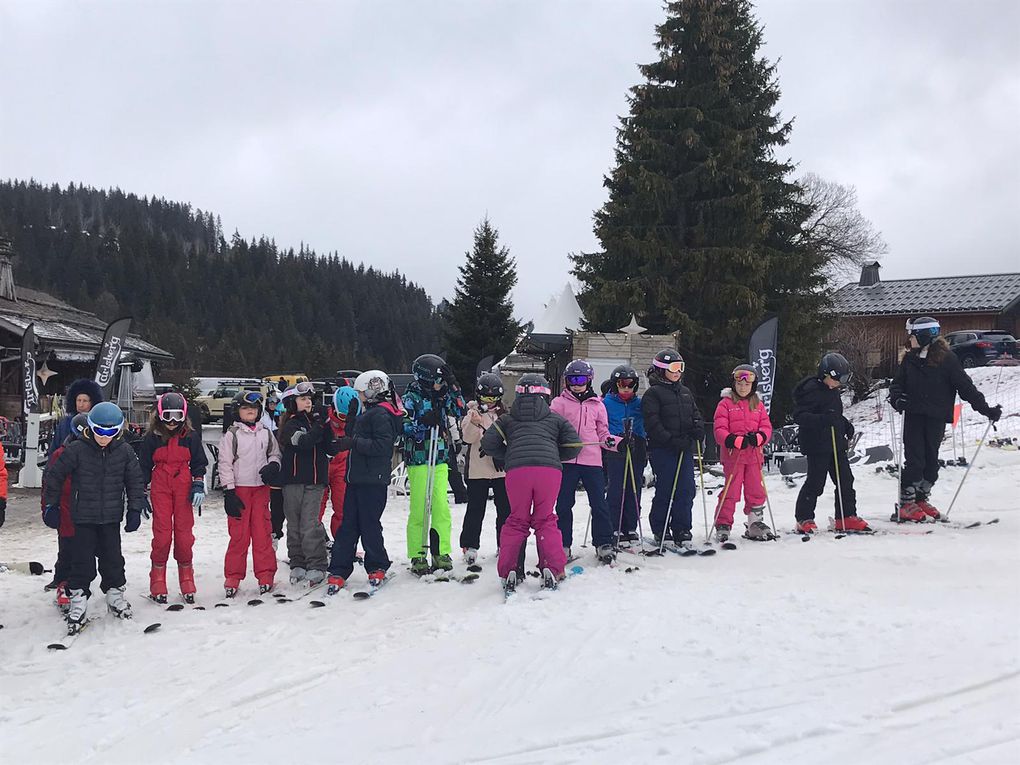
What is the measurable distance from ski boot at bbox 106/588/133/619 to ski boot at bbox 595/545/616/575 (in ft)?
12.8

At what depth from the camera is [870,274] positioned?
39.8 metres

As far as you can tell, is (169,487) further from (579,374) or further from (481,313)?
(481,313)

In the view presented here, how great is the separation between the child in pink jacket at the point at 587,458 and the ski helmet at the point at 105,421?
3.66m

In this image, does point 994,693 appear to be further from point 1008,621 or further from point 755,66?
point 755,66

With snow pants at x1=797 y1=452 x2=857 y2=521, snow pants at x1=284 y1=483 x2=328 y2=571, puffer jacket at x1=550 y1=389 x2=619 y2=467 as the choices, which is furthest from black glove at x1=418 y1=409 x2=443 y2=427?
snow pants at x1=797 y1=452 x2=857 y2=521

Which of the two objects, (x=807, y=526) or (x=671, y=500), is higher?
(x=671, y=500)

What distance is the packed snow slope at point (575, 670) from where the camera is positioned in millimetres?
3488

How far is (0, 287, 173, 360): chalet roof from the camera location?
2058 centimetres

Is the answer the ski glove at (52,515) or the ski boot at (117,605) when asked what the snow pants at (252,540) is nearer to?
the ski boot at (117,605)

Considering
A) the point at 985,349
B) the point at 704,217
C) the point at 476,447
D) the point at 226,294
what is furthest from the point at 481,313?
the point at 226,294

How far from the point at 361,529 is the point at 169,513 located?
164cm

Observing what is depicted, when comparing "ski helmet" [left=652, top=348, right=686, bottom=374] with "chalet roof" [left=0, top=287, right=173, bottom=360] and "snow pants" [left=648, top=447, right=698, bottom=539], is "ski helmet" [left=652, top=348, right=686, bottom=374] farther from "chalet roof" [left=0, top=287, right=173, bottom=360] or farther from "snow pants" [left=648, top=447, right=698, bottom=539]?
"chalet roof" [left=0, top=287, right=173, bottom=360]

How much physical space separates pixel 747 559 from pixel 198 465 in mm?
4889

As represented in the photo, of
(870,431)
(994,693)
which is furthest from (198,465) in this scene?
(870,431)
